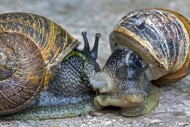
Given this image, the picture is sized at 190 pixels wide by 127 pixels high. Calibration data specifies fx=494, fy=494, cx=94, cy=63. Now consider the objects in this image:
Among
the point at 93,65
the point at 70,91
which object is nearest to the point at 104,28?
the point at 93,65

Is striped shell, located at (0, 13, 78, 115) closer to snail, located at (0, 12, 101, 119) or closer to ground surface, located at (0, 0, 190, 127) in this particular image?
snail, located at (0, 12, 101, 119)

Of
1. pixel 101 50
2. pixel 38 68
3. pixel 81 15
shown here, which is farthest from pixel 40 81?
pixel 81 15

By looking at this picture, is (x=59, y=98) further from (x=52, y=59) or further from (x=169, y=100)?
(x=169, y=100)

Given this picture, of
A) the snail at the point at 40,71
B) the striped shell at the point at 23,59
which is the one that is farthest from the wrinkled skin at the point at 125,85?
the striped shell at the point at 23,59

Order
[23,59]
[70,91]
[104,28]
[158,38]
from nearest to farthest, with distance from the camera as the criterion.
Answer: [23,59]
[158,38]
[70,91]
[104,28]

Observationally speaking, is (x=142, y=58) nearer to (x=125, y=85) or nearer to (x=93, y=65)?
(x=125, y=85)

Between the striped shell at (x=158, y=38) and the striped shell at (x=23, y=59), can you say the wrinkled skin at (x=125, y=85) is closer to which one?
the striped shell at (x=158, y=38)
